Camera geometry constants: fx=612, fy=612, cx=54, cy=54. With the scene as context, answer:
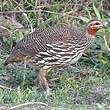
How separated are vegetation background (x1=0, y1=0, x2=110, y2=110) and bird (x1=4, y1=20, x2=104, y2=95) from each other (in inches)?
10.5

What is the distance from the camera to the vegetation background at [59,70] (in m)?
6.95

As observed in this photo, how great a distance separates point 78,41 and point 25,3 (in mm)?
2395

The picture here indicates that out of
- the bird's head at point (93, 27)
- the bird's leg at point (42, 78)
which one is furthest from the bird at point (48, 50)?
the bird's head at point (93, 27)

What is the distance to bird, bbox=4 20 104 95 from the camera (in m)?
7.38

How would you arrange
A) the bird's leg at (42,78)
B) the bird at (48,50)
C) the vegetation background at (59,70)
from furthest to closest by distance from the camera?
the bird's leg at (42,78), the bird at (48,50), the vegetation background at (59,70)

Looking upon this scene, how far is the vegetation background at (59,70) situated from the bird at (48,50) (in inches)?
10.5

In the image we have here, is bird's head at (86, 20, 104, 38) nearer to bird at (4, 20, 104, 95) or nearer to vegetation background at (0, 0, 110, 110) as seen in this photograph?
bird at (4, 20, 104, 95)

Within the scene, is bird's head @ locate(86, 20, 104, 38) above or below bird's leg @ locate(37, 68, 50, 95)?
above

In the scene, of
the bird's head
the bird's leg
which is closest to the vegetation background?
the bird's leg

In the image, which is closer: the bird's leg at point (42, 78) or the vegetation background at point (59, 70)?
the vegetation background at point (59, 70)

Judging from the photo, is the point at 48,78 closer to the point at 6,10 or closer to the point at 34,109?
the point at 34,109

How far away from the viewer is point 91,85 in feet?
24.9

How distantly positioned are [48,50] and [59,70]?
32.7 inches

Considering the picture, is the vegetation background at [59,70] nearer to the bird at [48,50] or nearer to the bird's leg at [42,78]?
the bird's leg at [42,78]
